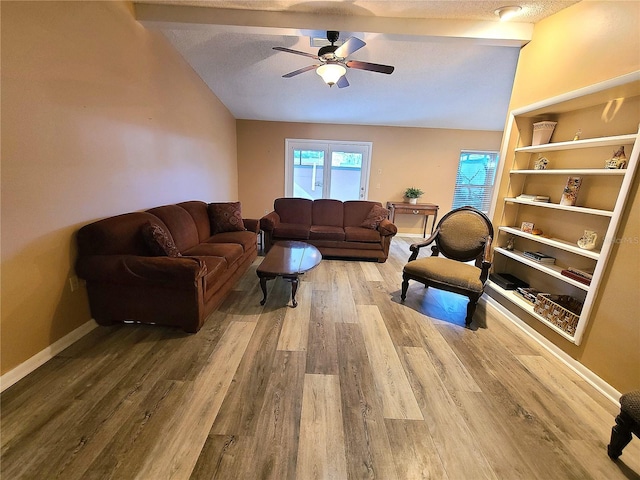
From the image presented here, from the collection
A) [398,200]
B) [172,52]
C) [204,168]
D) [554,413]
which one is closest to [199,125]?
[204,168]

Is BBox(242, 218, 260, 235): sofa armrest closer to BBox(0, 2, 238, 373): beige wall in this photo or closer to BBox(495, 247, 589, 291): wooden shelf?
BBox(0, 2, 238, 373): beige wall

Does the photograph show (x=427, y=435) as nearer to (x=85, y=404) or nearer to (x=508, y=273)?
(x=85, y=404)

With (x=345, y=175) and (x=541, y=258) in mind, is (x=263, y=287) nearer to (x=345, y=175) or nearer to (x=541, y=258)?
(x=541, y=258)

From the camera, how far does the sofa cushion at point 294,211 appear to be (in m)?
4.61

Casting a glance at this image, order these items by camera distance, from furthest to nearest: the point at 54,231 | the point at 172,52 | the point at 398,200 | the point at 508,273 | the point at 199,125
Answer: the point at 398,200, the point at 199,125, the point at 172,52, the point at 508,273, the point at 54,231

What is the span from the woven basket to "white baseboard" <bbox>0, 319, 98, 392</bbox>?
3.72m

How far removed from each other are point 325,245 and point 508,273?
2.37m

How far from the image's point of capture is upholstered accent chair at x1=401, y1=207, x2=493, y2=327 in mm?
2408

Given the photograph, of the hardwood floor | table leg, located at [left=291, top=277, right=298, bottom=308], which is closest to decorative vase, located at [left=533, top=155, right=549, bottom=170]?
the hardwood floor

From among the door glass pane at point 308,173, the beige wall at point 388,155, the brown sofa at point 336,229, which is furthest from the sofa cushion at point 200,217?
the door glass pane at point 308,173

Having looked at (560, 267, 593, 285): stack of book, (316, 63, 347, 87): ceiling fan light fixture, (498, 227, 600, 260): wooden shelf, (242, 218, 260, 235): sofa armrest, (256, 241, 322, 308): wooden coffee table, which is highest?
(316, 63, 347, 87): ceiling fan light fixture

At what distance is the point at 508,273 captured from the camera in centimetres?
287

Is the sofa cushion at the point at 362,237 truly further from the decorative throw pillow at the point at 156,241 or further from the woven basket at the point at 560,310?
the decorative throw pillow at the point at 156,241

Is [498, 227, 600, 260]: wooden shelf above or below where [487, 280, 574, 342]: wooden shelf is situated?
above
